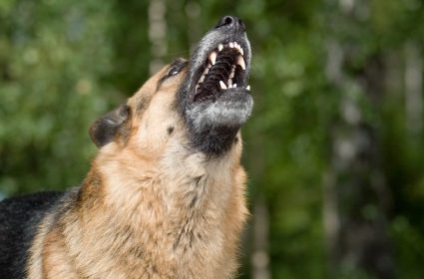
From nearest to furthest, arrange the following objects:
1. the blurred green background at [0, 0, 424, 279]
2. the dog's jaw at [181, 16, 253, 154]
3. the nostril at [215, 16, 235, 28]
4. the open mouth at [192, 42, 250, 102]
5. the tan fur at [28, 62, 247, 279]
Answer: the tan fur at [28, 62, 247, 279] → the dog's jaw at [181, 16, 253, 154] → the open mouth at [192, 42, 250, 102] → the nostril at [215, 16, 235, 28] → the blurred green background at [0, 0, 424, 279]

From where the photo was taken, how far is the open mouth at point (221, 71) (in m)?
6.56

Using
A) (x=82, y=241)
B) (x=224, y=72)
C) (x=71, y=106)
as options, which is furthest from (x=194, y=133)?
(x=71, y=106)

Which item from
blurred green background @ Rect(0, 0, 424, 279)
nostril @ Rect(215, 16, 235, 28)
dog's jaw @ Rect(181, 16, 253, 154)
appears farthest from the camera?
blurred green background @ Rect(0, 0, 424, 279)

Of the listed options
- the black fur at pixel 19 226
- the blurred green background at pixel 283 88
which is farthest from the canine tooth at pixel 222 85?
the blurred green background at pixel 283 88

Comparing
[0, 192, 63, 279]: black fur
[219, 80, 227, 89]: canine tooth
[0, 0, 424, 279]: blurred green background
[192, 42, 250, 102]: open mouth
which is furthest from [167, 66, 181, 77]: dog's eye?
[0, 0, 424, 279]: blurred green background

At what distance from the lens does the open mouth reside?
258 inches

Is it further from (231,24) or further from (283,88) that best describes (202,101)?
(283,88)

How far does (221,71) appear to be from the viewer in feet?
21.7

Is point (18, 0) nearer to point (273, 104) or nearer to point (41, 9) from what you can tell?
point (41, 9)

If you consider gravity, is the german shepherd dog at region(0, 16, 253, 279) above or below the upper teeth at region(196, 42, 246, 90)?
below

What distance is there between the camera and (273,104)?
13852 mm

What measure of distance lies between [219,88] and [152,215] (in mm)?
953

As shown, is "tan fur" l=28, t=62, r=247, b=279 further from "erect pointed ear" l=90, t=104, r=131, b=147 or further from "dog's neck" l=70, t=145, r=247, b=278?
"erect pointed ear" l=90, t=104, r=131, b=147

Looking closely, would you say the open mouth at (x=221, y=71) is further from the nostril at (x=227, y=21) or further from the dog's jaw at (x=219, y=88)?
the nostril at (x=227, y=21)
